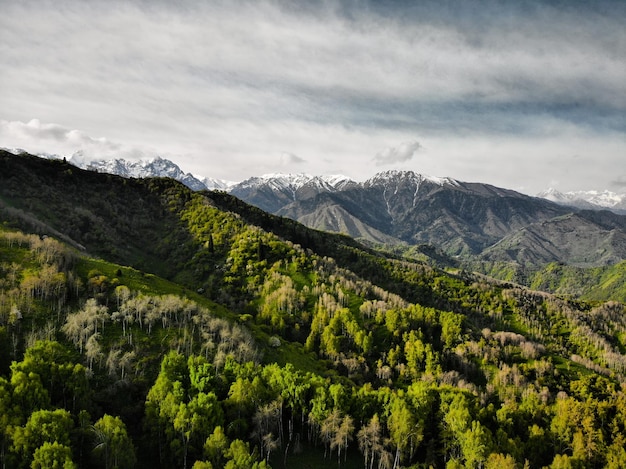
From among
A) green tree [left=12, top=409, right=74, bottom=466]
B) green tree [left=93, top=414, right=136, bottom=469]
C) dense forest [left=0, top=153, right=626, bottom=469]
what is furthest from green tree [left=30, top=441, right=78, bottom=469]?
green tree [left=93, top=414, right=136, bottom=469]

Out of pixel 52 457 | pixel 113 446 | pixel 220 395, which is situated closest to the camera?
pixel 52 457

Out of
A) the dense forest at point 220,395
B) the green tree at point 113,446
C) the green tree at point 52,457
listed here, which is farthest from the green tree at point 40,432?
the green tree at point 113,446

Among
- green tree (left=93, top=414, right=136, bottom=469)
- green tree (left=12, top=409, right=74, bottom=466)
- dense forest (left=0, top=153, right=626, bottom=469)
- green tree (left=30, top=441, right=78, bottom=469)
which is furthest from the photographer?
dense forest (left=0, top=153, right=626, bottom=469)

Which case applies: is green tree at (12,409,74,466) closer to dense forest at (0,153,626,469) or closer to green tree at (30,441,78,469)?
dense forest at (0,153,626,469)

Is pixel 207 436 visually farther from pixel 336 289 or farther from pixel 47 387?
pixel 336 289

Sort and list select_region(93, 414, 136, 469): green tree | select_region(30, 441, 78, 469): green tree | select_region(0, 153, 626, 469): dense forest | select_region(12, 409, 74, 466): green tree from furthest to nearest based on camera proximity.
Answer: select_region(0, 153, 626, 469): dense forest → select_region(93, 414, 136, 469): green tree → select_region(12, 409, 74, 466): green tree → select_region(30, 441, 78, 469): green tree

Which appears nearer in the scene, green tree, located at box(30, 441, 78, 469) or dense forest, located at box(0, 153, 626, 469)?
green tree, located at box(30, 441, 78, 469)

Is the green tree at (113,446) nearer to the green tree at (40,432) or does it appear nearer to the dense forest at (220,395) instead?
the dense forest at (220,395)

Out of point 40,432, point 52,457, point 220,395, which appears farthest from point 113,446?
point 220,395

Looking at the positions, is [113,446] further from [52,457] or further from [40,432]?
[40,432]

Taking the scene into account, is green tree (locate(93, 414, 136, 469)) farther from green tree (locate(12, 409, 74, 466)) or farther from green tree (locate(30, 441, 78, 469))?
green tree (locate(30, 441, 78, 469))

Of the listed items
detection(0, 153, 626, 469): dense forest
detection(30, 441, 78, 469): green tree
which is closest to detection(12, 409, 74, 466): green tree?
detection(0, 153, 626, 469): dense forest

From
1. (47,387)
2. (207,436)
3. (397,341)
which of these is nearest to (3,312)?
(47,387)

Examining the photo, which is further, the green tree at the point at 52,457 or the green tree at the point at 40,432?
the green tree at the point at 40,432
